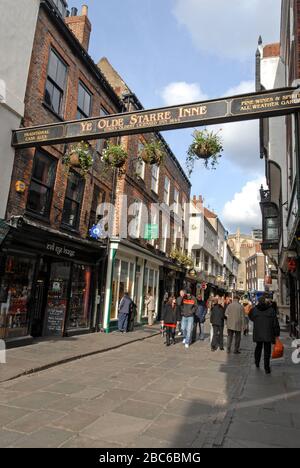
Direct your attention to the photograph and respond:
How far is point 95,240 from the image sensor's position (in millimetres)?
14281

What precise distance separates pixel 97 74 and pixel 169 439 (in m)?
13.7

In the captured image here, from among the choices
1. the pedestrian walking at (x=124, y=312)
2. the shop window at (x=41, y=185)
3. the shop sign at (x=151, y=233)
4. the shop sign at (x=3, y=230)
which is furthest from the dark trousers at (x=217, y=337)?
the shop sign at (x=151, y=233)

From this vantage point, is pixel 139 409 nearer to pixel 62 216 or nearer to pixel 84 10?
pixel 62 216

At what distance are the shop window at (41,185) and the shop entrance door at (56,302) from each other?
→ 209cm

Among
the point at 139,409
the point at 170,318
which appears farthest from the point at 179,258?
the point at 139,409

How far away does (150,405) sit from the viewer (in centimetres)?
541

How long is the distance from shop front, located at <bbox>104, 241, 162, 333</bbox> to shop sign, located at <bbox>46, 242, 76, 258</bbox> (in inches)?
127

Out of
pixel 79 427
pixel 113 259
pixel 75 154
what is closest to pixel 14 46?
pixel 75 154

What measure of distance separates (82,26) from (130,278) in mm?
11142

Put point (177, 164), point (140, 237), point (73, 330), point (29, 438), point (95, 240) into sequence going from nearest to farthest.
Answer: point (29, 438) → point (73, 330) → point (95, 240) → point (140, 237) → point (177, 164)

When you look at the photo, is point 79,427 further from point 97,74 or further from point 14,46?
point 97,74

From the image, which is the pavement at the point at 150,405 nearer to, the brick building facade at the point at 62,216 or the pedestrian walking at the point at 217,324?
the pedestrian walking at the point at 217,324

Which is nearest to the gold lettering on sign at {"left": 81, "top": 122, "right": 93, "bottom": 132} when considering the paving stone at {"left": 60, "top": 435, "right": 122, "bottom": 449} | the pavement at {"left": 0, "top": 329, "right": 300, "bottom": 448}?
the pavement at {"left": 0, "top": 329, "right": 300, "bottom": 448}

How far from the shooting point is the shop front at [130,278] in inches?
594
